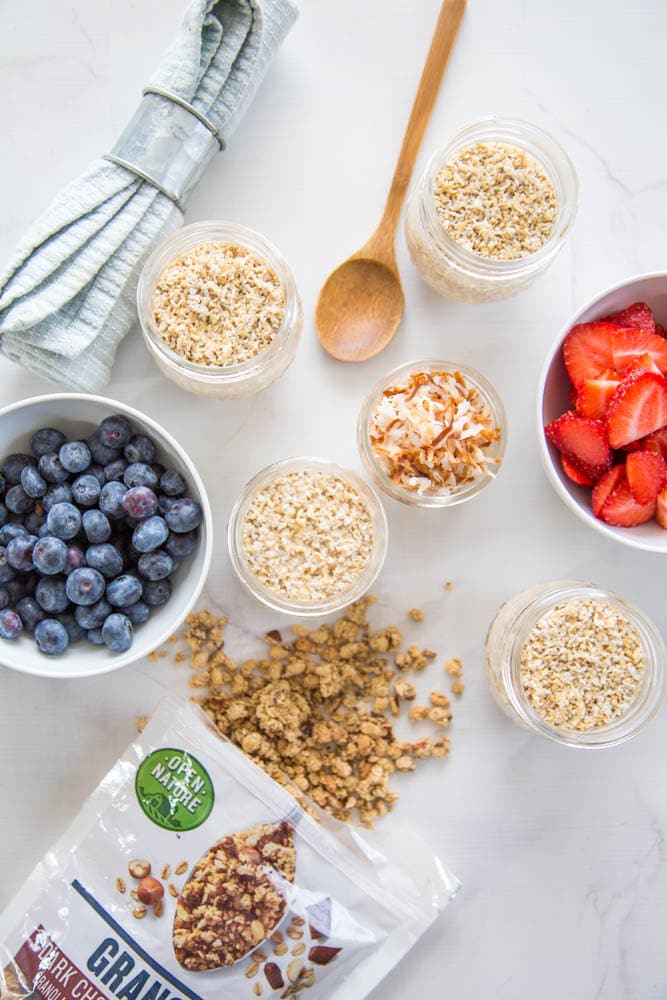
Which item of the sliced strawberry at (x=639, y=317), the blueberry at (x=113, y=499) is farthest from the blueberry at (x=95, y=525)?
the sliced strawberry at (x=639, y=317)

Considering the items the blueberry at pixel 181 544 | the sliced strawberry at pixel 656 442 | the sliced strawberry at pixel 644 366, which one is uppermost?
the sliced strawberry at pixel 644 366

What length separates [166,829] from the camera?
1.22 metres

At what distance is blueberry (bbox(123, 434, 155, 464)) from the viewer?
1.20 meters

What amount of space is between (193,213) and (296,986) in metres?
1.25

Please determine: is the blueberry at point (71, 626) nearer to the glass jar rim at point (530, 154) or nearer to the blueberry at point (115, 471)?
the blueberry at point (115, 471)

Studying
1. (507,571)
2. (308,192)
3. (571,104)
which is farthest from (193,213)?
(507,571)

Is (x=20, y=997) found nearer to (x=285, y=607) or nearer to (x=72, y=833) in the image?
(x=72, y=833)

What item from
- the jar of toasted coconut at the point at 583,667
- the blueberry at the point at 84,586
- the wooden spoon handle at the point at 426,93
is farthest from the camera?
the wooden spoon handle at the point at 426,93

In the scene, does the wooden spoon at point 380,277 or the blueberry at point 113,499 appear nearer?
the blueberry at point 113,499

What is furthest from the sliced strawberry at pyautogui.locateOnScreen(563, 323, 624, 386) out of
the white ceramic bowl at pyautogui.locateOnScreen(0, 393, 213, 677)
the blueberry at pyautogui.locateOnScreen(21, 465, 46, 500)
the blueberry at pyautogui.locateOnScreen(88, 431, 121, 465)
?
the blueberry at pyautogui.locateOnScreen(21, 465, 46, 500)

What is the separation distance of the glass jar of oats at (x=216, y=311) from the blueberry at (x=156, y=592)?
0.31 meters

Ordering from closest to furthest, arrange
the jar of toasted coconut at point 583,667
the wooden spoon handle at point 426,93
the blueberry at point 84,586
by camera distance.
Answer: the blueberry at point 84,586, the jar of toasted coconut at point 583,667, the wooden spoon handle at point 426,93

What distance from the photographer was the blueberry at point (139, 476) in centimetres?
118

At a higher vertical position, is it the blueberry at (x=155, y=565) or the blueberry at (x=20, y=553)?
the blueberry at (x=155, y=565)
